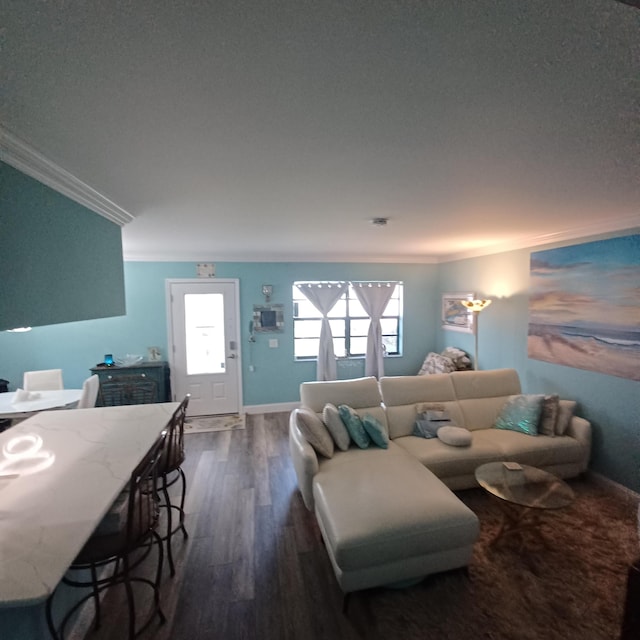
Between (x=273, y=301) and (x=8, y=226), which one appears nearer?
(x=8, y=226)

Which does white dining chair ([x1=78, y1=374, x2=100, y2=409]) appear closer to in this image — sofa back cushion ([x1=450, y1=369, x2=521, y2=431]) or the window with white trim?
the window with white trim

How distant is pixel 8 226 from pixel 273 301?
3560 millimetres

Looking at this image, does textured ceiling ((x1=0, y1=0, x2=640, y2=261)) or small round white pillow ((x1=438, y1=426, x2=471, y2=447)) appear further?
small round white pillow ((x1=438, y1=426, x2=471, y2=447))

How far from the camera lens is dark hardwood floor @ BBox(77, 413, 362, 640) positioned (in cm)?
164

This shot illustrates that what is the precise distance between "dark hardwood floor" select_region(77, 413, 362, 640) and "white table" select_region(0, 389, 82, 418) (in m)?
1.45

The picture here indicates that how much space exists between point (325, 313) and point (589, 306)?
3141 millimetres

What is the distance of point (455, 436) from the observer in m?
2.69

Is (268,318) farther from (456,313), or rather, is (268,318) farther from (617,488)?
(617,488)

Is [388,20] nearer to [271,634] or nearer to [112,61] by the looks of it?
[112,61]

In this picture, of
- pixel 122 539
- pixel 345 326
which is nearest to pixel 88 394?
pixel 122 539

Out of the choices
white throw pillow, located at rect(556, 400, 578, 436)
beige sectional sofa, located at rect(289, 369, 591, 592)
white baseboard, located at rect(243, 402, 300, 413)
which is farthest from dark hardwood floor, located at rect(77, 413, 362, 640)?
white throw pillow, located at rect(556, 400, 578, 436)

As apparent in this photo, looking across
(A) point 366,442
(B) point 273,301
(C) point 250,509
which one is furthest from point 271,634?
(B) point 273,301

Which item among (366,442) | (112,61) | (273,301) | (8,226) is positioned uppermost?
(112,61)

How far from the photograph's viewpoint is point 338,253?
477cm
